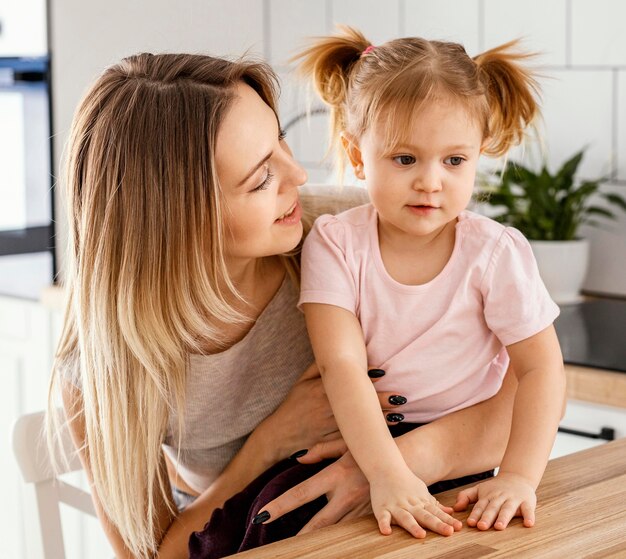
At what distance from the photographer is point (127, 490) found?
48.6 inches

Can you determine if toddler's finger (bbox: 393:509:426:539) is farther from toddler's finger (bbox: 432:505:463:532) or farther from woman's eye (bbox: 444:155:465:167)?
woman's eye (bbox: 444:155:465:167)

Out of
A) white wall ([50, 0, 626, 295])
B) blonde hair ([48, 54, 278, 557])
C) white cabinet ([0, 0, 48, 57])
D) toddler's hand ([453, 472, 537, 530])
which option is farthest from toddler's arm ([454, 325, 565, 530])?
white cabinet ([0, 0, 48, 57])

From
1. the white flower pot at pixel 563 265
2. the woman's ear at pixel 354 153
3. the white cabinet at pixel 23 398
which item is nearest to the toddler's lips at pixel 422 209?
the woman's ear at pixel 354 153

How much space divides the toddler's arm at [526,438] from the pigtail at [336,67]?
A: 1.22 ft

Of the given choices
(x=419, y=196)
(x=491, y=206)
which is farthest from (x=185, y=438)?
(x=491, y=206)

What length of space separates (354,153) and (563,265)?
1.19 meters

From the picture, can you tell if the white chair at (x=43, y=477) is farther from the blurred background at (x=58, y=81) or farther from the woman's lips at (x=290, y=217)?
the blurred background at (x=58, y=81)

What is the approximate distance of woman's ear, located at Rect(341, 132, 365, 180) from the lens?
1220 mm

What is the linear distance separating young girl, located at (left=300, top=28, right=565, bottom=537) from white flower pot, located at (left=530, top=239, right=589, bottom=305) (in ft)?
3.50

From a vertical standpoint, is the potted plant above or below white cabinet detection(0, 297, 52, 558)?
above

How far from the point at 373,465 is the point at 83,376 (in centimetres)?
40

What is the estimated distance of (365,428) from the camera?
104 cm

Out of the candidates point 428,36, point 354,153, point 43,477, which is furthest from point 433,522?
point 428,36

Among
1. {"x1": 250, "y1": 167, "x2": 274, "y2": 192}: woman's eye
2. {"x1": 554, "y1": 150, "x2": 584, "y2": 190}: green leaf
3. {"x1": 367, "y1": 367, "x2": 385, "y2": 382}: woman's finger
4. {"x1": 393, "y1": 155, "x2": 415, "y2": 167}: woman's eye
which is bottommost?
{"x1": 367, "y1": 367, "x2": 385, "y2": 382}: woman's finger
